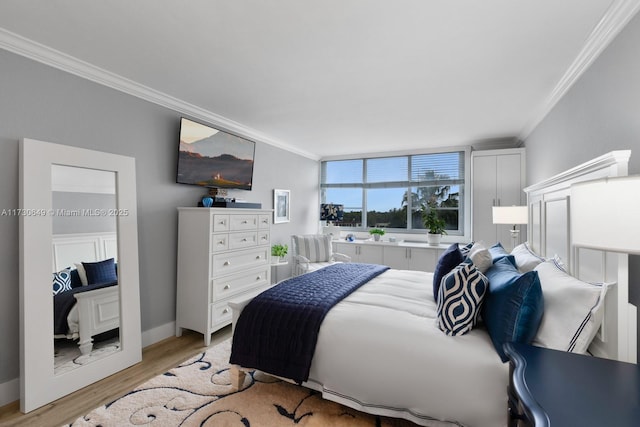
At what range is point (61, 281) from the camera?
2180 mm

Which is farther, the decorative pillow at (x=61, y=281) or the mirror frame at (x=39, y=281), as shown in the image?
the decorative pillow at (x=61, y=281)

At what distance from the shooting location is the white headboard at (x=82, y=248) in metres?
2.17

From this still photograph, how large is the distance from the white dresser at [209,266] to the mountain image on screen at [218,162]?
46 centimetres

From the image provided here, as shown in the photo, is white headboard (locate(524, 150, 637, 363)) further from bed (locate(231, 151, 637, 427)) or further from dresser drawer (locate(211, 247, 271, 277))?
dresser drawer (locate(211, 247, 271, 277))

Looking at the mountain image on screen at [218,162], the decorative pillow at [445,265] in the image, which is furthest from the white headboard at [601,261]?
the mountain image on screen at [218,162]

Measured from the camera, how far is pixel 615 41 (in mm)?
1720

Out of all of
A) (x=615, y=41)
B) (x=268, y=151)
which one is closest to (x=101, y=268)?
(x=268, y=151)

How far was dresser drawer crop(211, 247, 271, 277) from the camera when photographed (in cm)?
303

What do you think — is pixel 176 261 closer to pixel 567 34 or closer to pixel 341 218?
pixel 341 218

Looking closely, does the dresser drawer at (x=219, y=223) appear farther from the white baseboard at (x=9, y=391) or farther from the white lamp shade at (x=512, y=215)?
the white lamp shade at (x=512, y=215)

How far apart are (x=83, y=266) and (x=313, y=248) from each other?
9.63ft

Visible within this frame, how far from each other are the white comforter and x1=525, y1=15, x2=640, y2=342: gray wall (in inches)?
34.5

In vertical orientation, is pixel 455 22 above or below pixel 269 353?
above

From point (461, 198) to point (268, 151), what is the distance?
3.35 meters
